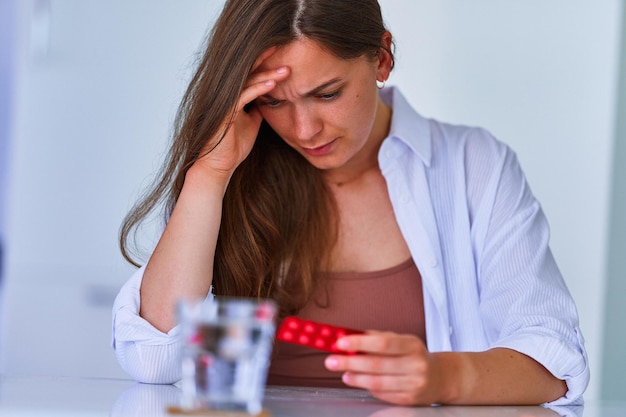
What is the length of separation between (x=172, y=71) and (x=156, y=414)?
2.02 metres

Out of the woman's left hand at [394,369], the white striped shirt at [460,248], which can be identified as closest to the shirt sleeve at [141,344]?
the white striped shirt at [460,248]

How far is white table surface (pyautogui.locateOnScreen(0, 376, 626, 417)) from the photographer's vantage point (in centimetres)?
109

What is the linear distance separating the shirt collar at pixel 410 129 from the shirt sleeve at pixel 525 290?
6.0 inches

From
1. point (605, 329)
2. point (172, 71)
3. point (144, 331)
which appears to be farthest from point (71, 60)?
point (605, 329)

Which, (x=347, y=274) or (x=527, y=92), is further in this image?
(x=527, y=92)

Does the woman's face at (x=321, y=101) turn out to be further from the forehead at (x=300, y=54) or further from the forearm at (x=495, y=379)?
the forearm at (x=495, y=379)

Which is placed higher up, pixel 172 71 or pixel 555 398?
pixel 172 71

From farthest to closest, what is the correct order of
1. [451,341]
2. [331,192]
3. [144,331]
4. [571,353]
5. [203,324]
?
[331,192]
[451,341]
[144,331]
[571,353]
[203,324]

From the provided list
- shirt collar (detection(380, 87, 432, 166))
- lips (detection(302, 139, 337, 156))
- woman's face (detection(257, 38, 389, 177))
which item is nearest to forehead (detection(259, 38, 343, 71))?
woman's face (detection(257, 38, 389, 177))

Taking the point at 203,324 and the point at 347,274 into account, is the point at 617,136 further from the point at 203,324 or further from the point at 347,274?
the point at 203,324

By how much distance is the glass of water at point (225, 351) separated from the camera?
0.87 meters

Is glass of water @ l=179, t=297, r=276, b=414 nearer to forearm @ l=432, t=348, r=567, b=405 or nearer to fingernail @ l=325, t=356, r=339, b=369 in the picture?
fingernail @ l=325, t=356, r=339, b=369

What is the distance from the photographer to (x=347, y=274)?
1823 millimetres

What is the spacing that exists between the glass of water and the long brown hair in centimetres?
75
